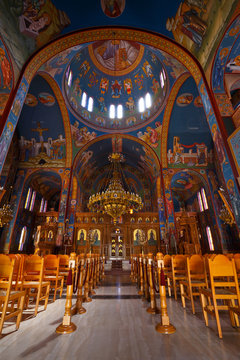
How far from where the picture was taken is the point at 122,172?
46.3 feet

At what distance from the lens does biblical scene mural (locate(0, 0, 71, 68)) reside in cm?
639

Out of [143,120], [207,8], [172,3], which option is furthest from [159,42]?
[143,120]

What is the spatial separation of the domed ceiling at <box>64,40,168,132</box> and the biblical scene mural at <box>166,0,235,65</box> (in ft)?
17.5

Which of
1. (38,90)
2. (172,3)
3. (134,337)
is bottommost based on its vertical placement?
(134,337)

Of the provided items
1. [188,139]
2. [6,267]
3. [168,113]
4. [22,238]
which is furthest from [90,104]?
[6,267]

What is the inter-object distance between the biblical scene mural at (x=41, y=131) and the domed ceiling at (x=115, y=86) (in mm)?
1591

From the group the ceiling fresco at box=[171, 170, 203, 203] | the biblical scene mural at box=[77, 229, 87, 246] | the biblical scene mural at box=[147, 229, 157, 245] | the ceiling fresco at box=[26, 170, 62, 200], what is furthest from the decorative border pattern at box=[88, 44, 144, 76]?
the biblical scene mural at box=[147, 229, 157, 245]

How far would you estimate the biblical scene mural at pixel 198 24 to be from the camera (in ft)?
21.1

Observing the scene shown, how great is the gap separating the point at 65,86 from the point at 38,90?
6.69 ft

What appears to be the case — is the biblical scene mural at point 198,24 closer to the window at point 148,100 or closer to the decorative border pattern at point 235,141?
the decorative border pattern at point 235,141

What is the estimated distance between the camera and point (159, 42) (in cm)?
819

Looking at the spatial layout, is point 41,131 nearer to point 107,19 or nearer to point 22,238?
point 107,19

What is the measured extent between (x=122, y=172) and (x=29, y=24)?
9.99 meters

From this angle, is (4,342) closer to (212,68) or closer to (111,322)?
(111,322)
